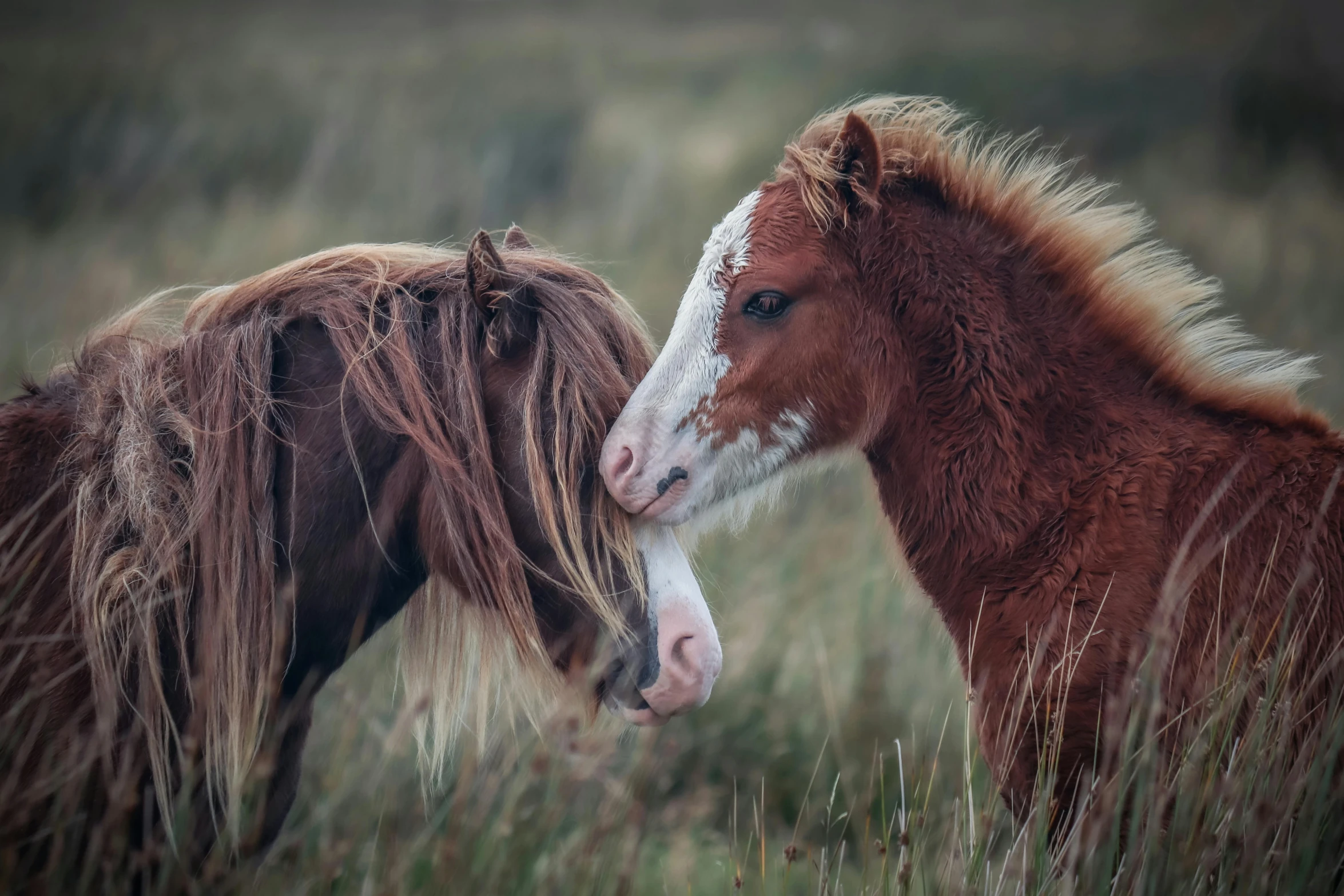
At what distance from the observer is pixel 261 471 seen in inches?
66.5

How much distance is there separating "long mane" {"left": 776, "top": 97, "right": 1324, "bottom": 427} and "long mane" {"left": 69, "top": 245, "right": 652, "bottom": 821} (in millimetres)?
900

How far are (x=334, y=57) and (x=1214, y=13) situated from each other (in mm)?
11283

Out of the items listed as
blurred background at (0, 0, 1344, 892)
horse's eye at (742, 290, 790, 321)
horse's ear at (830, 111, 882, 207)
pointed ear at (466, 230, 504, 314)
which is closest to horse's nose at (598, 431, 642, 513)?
pointed ear at (466, 230, 504, 314)

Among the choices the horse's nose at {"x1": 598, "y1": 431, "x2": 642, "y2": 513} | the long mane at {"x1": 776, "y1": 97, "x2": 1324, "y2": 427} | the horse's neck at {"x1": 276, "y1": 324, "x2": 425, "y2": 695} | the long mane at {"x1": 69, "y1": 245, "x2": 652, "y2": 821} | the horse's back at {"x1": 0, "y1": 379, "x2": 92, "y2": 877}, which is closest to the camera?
the horse's back at {"x1": 0, "y1": 379, "x2": 92, "y2": 877}

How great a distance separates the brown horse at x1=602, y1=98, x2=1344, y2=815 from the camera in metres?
1.88

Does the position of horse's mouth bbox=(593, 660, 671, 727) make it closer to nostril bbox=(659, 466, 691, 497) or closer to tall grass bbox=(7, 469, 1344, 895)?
tall grass bbox=(7, 469, 1344, 895)

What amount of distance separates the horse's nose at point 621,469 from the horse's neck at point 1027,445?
718mm

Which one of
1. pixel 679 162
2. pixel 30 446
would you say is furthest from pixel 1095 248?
pixel 679 162

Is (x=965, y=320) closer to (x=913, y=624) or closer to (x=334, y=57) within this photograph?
(x=913, y=624)

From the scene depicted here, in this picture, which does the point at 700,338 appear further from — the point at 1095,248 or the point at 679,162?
the point at 679,162

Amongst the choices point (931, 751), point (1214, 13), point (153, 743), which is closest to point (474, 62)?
point (1214, 13)

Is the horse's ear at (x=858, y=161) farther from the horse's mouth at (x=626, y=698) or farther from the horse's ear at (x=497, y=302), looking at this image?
the horse's mouth at (x=626, y=698)

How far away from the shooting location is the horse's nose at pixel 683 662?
1.72m

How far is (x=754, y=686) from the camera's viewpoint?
13.4ft
